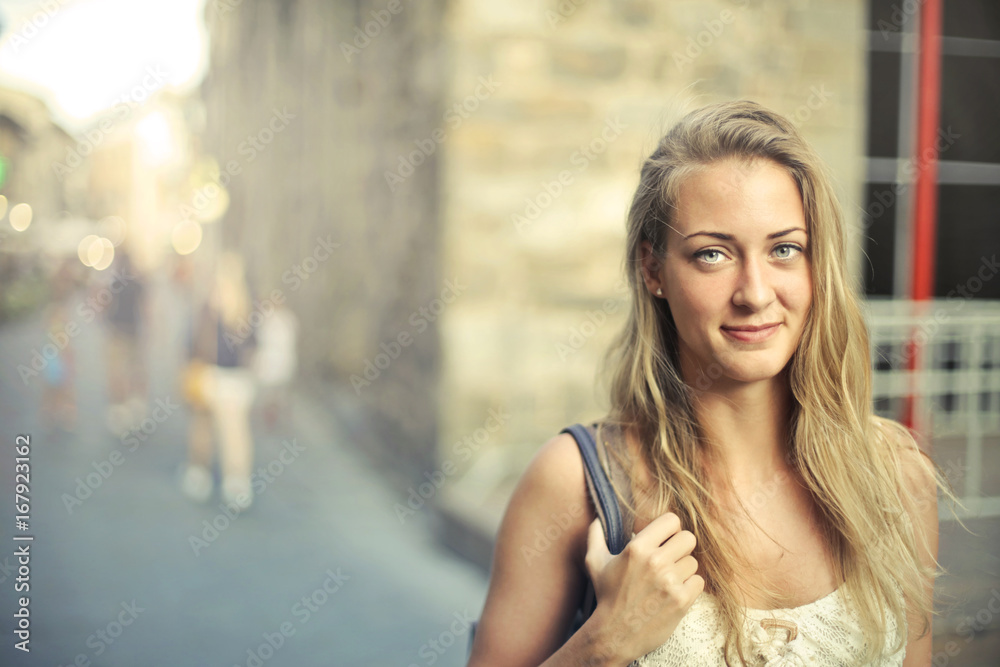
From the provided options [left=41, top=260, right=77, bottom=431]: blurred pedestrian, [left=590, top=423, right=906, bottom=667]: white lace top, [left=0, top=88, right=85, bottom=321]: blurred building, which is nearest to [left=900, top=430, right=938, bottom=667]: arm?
[left=590, top=423, right=906, bottom=667]: white lace top

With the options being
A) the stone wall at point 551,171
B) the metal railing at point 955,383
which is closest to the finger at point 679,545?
the metal railing at point 955,383

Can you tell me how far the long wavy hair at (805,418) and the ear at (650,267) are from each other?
11 millimetres

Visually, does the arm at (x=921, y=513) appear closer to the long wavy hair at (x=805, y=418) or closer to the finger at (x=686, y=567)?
→ the long wavy hair at (x=805, y=418)

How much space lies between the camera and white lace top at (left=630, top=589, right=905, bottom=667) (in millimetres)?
1257

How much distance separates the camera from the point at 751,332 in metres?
1.32

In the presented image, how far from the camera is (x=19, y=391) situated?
7961 mm

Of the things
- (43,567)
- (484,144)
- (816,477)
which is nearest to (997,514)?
(816,477)

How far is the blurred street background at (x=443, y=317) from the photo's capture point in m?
4.26

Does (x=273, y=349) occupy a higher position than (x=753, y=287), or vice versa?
(x=753, y=287)

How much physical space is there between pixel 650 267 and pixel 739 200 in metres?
0.21

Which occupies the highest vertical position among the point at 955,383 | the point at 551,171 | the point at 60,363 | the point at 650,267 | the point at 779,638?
the point at 650,267

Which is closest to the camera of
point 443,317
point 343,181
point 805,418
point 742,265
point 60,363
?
point 742,265

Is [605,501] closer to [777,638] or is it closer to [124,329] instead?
[777,638]

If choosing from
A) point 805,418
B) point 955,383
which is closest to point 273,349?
point 955,383
